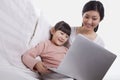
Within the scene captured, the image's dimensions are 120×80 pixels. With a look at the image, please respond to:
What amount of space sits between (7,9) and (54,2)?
65 centimetres

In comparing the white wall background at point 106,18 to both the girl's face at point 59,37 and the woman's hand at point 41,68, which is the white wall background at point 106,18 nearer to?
the girl's face at point 59,37

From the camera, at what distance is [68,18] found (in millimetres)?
1887

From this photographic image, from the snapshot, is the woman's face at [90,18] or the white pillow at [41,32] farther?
the woman's face at [90,18]

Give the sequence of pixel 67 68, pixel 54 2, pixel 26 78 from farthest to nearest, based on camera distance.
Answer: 1. pixel 54 2
2. pixel 67 68
3. pixel 26 78

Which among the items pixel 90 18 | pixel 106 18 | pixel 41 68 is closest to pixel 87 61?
pixel 41 68

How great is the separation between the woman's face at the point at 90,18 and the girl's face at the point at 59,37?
0.52ft

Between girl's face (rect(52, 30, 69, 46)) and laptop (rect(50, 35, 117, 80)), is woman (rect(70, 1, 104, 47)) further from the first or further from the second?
laptop (rect(50, 35, 117, 80))

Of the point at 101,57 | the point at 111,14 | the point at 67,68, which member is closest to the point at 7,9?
the point at 67,68

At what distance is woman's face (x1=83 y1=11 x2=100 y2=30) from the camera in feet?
4.97

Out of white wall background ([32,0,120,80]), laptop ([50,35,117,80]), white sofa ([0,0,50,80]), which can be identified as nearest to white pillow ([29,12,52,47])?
white sofa ([0,0,50,80])

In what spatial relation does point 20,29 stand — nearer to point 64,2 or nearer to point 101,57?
point 101,57

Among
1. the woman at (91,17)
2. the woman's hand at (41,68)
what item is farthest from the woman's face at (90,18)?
the woman's hand at (41,68)

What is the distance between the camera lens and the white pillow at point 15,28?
1.23 meters

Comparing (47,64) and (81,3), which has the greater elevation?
(81,3)
